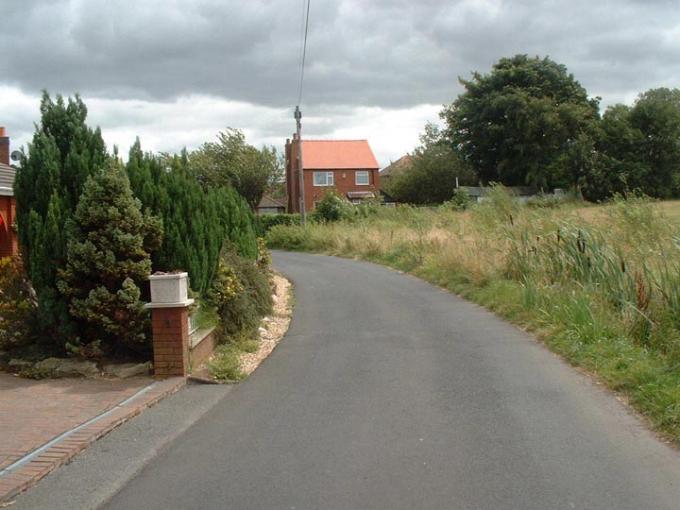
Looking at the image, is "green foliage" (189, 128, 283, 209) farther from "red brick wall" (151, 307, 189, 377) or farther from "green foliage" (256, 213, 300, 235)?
"red brick wall" (151, 307, 189, 377)

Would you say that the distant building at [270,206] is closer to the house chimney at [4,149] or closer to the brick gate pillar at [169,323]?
the house chimney at [4,149]

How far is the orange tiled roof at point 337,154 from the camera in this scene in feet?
216

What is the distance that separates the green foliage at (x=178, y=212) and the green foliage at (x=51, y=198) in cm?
59

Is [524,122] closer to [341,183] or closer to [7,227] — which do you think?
[341,183]

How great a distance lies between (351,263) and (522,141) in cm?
3614

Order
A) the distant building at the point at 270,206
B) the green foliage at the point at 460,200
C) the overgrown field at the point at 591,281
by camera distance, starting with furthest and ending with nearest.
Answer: the distant building at the point at 270,206
the green foliage at the point at 460,200
the overgrown field at the point at 591,281

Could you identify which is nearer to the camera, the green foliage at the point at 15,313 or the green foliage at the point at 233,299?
the green foliage at the point at 15,313

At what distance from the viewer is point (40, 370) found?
323 inches

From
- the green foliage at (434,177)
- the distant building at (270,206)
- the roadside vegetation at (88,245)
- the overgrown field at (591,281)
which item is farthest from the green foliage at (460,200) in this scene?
the distant building at (270,206)

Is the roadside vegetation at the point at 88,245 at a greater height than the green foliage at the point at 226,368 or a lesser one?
greater

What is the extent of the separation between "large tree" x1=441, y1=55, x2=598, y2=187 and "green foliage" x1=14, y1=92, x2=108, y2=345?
51939 millimetres

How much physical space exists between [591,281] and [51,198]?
8135 millimetres

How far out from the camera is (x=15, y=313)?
8.69m

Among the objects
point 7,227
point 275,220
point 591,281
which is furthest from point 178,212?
point 275,220
